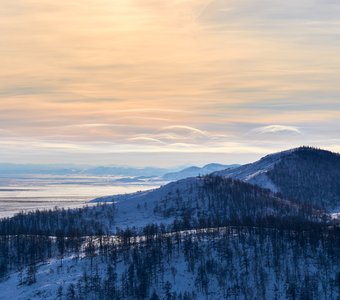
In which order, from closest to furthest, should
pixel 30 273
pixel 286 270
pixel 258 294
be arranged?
1. pixel 258 294
2. pixel 286 270
3. pixel 30 273

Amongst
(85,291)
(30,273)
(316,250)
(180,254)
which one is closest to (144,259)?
(180,254)

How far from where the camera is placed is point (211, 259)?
18712cm

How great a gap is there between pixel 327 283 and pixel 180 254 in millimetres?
47782

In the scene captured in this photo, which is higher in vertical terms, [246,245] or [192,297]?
[246,245]

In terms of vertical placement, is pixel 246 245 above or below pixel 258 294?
above

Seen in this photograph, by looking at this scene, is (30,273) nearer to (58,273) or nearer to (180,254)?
(58,273)

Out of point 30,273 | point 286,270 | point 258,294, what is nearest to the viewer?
point 258,294

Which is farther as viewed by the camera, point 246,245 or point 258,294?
point 246,245

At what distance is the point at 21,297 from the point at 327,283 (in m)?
91.3

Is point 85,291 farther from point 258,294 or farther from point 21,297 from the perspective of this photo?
point 258,294

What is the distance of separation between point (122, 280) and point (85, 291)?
12163 millimetres

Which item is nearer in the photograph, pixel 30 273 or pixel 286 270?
pixel 286 270

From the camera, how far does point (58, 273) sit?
185 meters

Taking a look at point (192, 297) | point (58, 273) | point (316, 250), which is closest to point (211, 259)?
point (192, 297)
